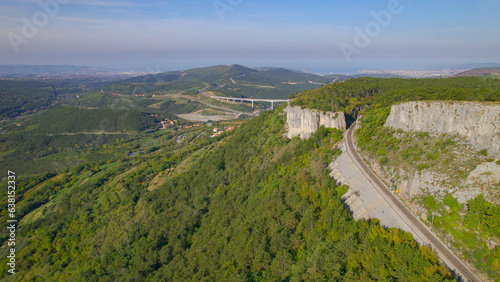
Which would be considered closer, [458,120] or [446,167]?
[446,167]

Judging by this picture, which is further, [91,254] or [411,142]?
[91,254]

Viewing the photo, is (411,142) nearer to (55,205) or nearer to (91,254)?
(91,254)

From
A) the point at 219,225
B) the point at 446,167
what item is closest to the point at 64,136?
the point at 219,225

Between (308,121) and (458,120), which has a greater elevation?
(458,120)

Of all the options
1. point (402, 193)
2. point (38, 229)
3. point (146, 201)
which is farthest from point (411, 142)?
point (38, 229)

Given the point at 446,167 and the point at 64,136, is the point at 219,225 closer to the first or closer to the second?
the point at 446,167

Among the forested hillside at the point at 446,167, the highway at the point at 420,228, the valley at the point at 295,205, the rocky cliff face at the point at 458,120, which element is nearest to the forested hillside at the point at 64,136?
the valley at the point at 295,205
